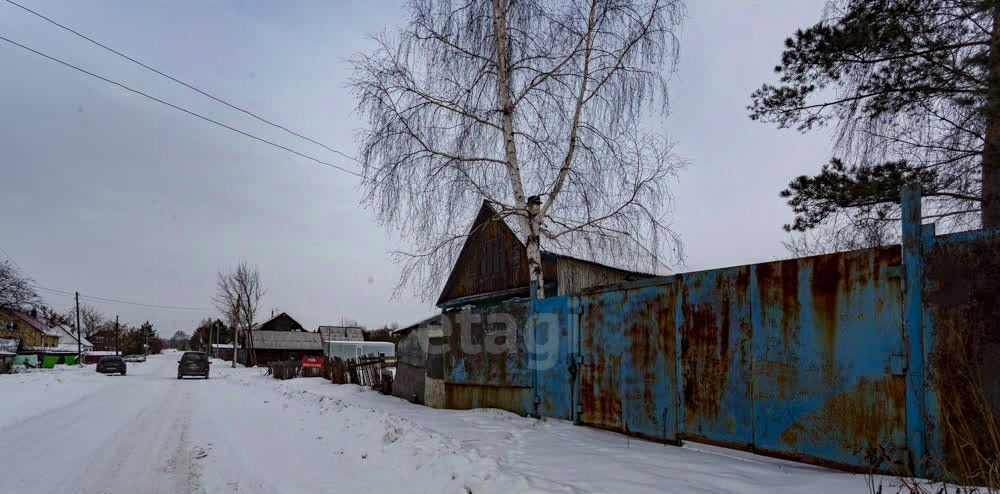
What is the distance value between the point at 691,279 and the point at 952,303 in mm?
2532

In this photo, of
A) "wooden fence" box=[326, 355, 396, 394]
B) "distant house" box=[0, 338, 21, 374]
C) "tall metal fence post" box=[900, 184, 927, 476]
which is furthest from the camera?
"distant house" box=[0, 338, 21, 374]

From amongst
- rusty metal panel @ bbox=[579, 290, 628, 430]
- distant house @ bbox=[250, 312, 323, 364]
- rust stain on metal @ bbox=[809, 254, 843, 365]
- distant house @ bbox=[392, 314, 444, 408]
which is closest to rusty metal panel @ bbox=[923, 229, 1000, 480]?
rust stain on metal @ bbox=[809, 254, 843, 365]

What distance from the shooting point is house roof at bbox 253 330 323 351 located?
67.0 meters

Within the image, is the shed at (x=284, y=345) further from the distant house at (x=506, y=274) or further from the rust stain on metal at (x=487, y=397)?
the rust stain on metal at (x=487, y=397)

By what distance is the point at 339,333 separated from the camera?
178 ft

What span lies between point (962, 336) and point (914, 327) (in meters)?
0.30

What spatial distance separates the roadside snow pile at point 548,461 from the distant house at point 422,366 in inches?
115

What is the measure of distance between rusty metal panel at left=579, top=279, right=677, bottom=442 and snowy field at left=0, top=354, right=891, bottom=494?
0.85 ft

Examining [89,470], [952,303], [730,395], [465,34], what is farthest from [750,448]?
[465,34]

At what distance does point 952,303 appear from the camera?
14.0 feet

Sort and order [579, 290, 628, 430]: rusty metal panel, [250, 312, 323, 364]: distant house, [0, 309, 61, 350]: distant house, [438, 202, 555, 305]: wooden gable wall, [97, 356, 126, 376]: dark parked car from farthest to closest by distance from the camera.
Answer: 1. [0, 309, 61, 350]: distant house
2. [250, 312, 323, 364]: distant house
3. [97, 356, 126, 376]: dark parked car
4. [438, 202, 555, 305]: wooden gable wall
5. [579, 290, 628, 430]: rusty metal panel

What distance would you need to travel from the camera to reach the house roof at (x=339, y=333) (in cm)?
5303

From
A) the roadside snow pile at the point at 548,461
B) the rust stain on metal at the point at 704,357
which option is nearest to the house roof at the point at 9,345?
the roadside snow pile at the point at 548,461

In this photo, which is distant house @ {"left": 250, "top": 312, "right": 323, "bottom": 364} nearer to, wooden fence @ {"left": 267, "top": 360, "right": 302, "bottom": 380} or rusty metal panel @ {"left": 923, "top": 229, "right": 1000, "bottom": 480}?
wooden fence @ {"left": 267, "top": 360, "right": 302, "bottom": 380}
